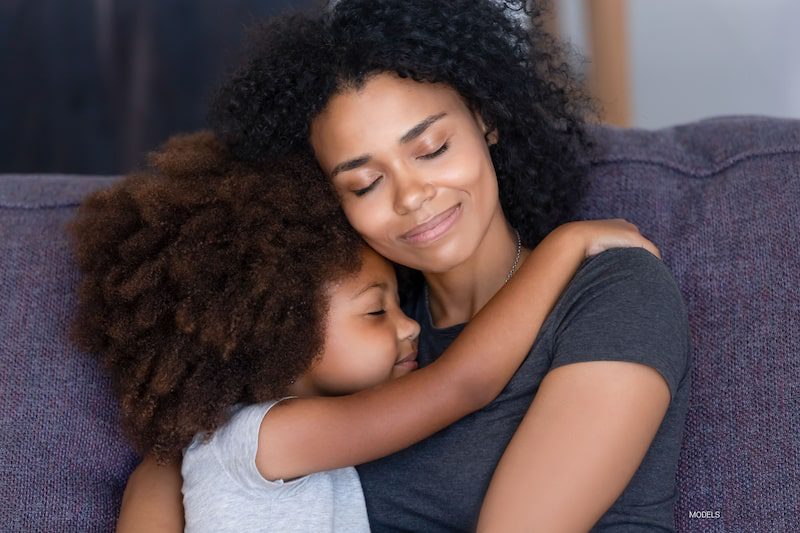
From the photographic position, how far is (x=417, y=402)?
134 centimetres

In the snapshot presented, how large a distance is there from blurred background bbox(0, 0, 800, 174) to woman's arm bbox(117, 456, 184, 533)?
5.30 feet

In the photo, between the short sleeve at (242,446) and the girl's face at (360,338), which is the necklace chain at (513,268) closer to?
the girl's face at (360,338)

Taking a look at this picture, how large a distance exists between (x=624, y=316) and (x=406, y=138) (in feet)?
1.31

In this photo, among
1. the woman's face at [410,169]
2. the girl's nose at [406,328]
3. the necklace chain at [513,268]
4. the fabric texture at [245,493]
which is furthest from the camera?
the necklace chain at [513,268]

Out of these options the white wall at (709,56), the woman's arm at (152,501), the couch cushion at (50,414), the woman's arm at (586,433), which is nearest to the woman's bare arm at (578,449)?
the woman's arm at (586,433)

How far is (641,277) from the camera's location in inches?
52.0

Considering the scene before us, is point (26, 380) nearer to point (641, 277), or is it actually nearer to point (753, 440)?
point (641, 277)

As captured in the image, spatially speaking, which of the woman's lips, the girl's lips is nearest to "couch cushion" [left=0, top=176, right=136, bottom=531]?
the girl's lips

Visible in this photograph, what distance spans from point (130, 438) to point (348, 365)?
0.34 metres

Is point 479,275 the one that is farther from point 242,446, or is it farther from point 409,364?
point 242,446

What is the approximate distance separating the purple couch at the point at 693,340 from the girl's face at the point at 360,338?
13.4 inches

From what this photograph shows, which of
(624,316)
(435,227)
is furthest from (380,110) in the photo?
(624,316)

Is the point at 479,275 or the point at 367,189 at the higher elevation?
the point at 367,189

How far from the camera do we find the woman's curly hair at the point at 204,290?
1386 millimetres
